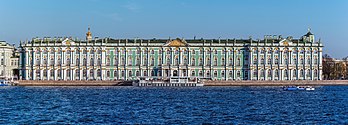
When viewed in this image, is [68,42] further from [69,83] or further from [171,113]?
[171,113]

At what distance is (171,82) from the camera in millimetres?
93750

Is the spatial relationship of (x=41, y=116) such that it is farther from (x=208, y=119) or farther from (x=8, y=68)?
(x=8, y=68)

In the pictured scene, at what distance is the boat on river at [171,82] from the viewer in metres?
92.8

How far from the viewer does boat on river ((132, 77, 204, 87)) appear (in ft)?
305

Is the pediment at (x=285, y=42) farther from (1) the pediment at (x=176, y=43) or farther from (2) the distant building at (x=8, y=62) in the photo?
(2) the distant building at (x=8, y=62)

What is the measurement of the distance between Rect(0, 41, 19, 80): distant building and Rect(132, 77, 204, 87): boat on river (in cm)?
2100

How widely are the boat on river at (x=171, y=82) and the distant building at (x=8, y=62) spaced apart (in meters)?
21.0

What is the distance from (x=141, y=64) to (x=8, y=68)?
2092 centimetres

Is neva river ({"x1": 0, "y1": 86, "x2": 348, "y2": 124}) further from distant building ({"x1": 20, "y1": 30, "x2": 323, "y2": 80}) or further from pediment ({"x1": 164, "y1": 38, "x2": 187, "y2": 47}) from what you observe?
pediment ({"x1": 164, "y1": 38, "x2": 187, "y2": 47})

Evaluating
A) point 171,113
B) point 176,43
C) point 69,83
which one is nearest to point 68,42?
point 69,83

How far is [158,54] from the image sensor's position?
322 feet

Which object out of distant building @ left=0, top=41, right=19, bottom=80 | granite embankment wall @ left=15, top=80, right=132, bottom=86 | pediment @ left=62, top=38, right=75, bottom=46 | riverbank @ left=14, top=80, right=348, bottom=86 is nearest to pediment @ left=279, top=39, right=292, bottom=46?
riverbank @ left=14, top=80, right=348, bottom=86

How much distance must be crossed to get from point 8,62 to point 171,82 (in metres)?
26.5

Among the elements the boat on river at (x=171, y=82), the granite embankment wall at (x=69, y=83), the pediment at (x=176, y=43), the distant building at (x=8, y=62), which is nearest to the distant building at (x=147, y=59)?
the pediment at (x=176, y=43)
